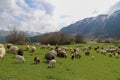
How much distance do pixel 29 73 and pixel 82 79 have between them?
6052mm

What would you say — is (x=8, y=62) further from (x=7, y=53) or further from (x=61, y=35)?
(x=61, y=35)

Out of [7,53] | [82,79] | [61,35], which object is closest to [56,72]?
[82,79]

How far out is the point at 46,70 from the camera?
96.9 feet

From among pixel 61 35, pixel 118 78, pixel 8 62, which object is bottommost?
pixel 118 78

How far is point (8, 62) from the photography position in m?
32.4

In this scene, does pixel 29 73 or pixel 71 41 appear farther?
pixel 71 41

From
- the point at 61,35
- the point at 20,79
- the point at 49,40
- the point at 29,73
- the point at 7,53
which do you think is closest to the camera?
the point at 20,79

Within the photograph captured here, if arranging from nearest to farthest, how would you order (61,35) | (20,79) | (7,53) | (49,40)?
(20,79), (7,53), (49,40), (61,35)

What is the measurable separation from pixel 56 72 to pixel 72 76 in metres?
2.06

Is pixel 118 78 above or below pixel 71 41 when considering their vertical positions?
below

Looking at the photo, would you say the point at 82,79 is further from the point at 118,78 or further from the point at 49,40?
the point at 49,40

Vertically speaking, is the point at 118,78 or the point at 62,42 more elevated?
the point at 62,42

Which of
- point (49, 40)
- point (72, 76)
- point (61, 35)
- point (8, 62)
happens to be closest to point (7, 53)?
point (8, 62)

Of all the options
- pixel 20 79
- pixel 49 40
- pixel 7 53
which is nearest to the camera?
pixel 20 79
